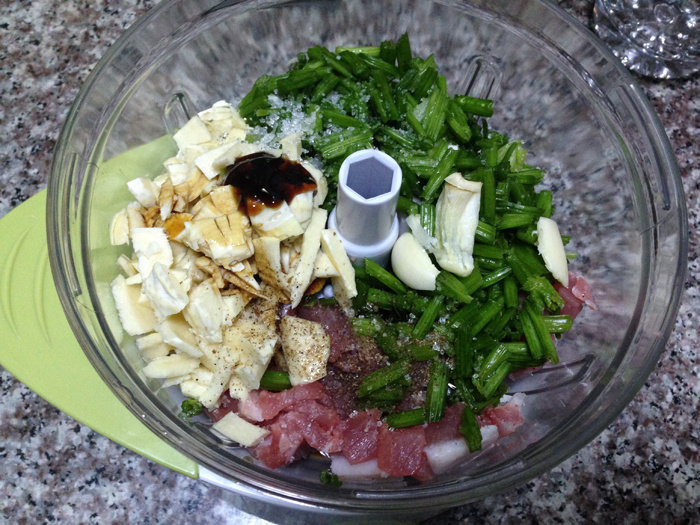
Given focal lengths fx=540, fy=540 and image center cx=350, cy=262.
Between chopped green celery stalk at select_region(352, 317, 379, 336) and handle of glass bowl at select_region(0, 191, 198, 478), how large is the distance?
38cm

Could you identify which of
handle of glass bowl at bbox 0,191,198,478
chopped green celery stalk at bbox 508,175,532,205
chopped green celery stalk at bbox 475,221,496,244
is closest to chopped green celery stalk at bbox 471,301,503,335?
chopped green celery stalk at bbox 475,221,496,244

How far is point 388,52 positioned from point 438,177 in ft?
1.06

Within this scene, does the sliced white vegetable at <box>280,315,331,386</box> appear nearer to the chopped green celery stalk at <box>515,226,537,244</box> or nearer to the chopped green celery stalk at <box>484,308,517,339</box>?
the chopped green celery stalk at <box>484,308,517,339</box>

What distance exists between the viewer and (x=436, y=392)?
0.94 meters

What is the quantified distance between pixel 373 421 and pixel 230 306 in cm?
32

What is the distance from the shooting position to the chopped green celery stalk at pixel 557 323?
3.23ft

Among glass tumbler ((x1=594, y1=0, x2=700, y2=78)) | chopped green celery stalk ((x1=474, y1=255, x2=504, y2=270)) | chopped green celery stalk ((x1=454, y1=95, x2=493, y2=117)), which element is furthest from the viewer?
glass tumbler ((x1=594, y1=0, x2=700, y2=78))

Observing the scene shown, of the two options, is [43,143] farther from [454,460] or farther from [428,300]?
[454,460]

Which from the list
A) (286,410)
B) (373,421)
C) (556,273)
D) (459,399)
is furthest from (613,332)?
(286,410)

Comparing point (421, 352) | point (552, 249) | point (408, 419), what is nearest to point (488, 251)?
point (552, 249)

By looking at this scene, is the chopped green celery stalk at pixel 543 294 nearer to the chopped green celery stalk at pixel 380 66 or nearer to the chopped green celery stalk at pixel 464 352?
the chopped green celery stalk at pixel 464 352

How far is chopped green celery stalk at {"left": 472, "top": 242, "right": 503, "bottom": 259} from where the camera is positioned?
0.99m

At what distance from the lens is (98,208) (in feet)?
3.39

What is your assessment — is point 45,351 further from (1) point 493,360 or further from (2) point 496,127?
(2) point 496,127
